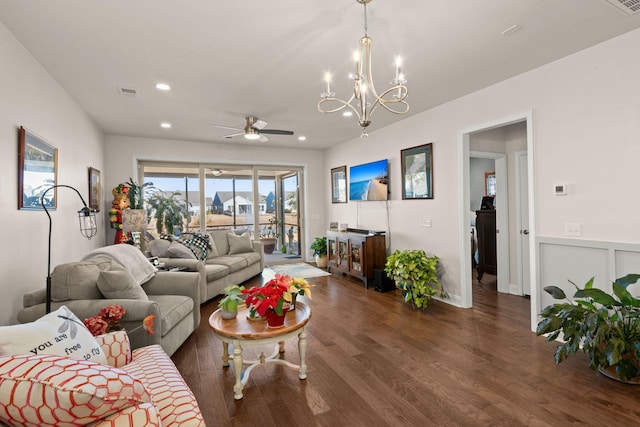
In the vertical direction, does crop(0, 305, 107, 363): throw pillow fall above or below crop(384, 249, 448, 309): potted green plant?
above

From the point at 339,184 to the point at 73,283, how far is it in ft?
16.8

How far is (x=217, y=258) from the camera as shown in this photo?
5.27 metres

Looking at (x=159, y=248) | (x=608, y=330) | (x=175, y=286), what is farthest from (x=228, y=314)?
(x=608, y=330)

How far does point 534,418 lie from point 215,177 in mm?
6256

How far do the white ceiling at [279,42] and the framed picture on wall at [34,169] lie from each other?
758mm

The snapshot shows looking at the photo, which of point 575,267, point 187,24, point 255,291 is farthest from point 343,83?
point 575,267

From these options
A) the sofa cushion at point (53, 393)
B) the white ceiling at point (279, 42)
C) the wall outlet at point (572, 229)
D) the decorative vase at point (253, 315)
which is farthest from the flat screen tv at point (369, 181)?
the sofa cushion at point (53, 393)

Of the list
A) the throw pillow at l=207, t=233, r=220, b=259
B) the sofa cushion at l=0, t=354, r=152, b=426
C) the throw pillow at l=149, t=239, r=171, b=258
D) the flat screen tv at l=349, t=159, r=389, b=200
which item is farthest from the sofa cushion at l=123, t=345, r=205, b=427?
the flat screen tv at l=349, t=159, r=389, b=200

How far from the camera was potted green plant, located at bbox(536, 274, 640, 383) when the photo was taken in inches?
86.5

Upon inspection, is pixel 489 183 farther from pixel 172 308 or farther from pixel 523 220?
pixel 172 308

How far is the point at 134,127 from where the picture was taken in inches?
203

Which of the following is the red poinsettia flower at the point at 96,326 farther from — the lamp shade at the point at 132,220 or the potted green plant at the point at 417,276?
the lamp shade at the point at 132,220

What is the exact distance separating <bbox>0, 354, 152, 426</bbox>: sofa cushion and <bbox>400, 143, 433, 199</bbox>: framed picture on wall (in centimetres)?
417

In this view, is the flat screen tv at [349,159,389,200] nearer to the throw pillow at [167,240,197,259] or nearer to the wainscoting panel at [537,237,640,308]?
the wainscoting panel at [537,237,640,308]
